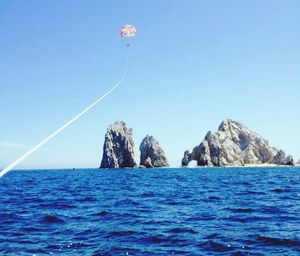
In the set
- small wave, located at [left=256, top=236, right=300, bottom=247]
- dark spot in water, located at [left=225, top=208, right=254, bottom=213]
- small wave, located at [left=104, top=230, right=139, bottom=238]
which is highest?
dark spot in water, located at [left=225, top=208, right=254, bottom=213]

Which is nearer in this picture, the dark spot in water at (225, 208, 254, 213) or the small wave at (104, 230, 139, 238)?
the small wave at (104, 230, 139, 238)

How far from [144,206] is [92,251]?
1396 centimetres

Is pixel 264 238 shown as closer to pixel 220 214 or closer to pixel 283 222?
pixel 283 222

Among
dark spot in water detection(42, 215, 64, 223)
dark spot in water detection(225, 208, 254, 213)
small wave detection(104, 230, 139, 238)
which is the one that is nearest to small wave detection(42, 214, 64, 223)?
dark spot in water detection(42, 215, 64, 223)

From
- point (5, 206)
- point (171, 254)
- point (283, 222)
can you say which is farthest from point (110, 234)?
point (5, 206)

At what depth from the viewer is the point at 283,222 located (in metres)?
21.5

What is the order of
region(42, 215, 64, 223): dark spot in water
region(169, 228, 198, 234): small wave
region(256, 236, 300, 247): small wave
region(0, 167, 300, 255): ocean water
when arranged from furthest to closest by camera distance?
region(42, 215, 64, 223): dark spot in water < region(169, 228, 198, 234): small wave < region(256, 236, 300, 247): small wave < region(0, 167, 300, 255): ocean water

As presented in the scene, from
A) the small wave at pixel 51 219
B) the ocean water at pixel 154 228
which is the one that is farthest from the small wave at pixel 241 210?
the small wave at pixel 51 219

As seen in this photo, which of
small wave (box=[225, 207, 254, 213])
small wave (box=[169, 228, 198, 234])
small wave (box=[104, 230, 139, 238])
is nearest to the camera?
small wave (box=[104, 230, 139, 238])

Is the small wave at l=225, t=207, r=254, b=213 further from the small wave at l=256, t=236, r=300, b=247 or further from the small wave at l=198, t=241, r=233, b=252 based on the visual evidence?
the small wave at l=198, t=241, r=233, b=252

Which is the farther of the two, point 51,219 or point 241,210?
point 241,210

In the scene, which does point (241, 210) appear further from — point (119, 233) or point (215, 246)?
point (119, 233)

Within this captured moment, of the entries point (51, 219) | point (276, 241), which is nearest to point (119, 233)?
point (51, 219)

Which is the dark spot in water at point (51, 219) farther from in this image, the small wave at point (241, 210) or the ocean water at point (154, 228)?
the small wave at point (241, 210)
